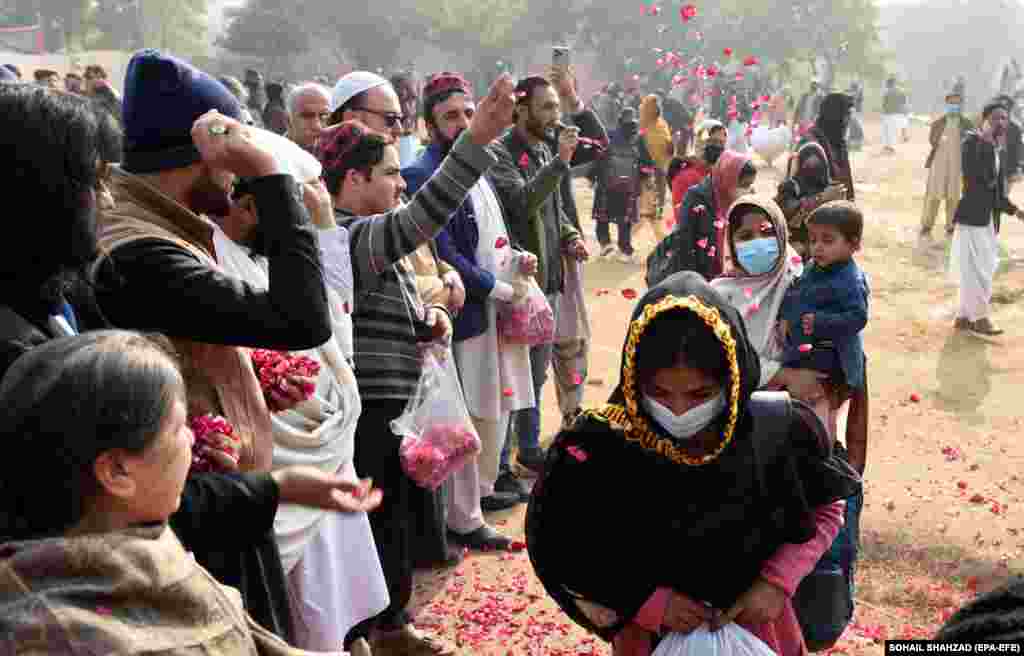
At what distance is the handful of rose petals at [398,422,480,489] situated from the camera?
12.7 ft

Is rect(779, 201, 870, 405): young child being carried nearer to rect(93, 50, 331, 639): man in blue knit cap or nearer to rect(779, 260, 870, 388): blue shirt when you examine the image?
rect(779, 260, 870, 388): blue shirt

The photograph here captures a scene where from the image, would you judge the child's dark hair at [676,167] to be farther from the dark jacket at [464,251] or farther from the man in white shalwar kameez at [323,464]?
the man in white shalwar kameez at [323,464]

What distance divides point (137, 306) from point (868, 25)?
169 ft

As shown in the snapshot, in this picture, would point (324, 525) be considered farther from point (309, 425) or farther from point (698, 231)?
point (698, 231)

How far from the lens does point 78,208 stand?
6.14 ft

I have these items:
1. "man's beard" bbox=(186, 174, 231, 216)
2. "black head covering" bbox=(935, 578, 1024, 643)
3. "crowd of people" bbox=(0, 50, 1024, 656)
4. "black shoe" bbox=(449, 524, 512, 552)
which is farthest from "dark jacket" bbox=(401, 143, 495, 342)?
"black head covering" bbox=(935, 578, 1024, 643)

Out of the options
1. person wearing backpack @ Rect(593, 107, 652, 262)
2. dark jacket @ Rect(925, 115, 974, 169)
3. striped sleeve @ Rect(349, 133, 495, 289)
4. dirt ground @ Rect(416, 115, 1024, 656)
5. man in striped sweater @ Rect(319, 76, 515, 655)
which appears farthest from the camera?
dark jacket @ Rect(925, 115, 974, 169)

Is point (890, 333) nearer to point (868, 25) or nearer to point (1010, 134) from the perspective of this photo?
point (1010, 134)

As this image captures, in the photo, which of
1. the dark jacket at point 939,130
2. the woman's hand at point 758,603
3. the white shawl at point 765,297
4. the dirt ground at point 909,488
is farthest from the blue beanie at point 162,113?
the dark jacket at point 939,130

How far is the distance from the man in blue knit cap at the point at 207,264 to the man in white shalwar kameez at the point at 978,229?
9711 millimetres

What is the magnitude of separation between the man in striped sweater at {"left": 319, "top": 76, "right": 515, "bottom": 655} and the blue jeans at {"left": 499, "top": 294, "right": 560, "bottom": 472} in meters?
2.13

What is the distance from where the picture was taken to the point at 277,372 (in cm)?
260

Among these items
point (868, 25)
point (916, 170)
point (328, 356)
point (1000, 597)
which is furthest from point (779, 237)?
point (868, 25)

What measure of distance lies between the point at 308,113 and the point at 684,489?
4.54 metres
